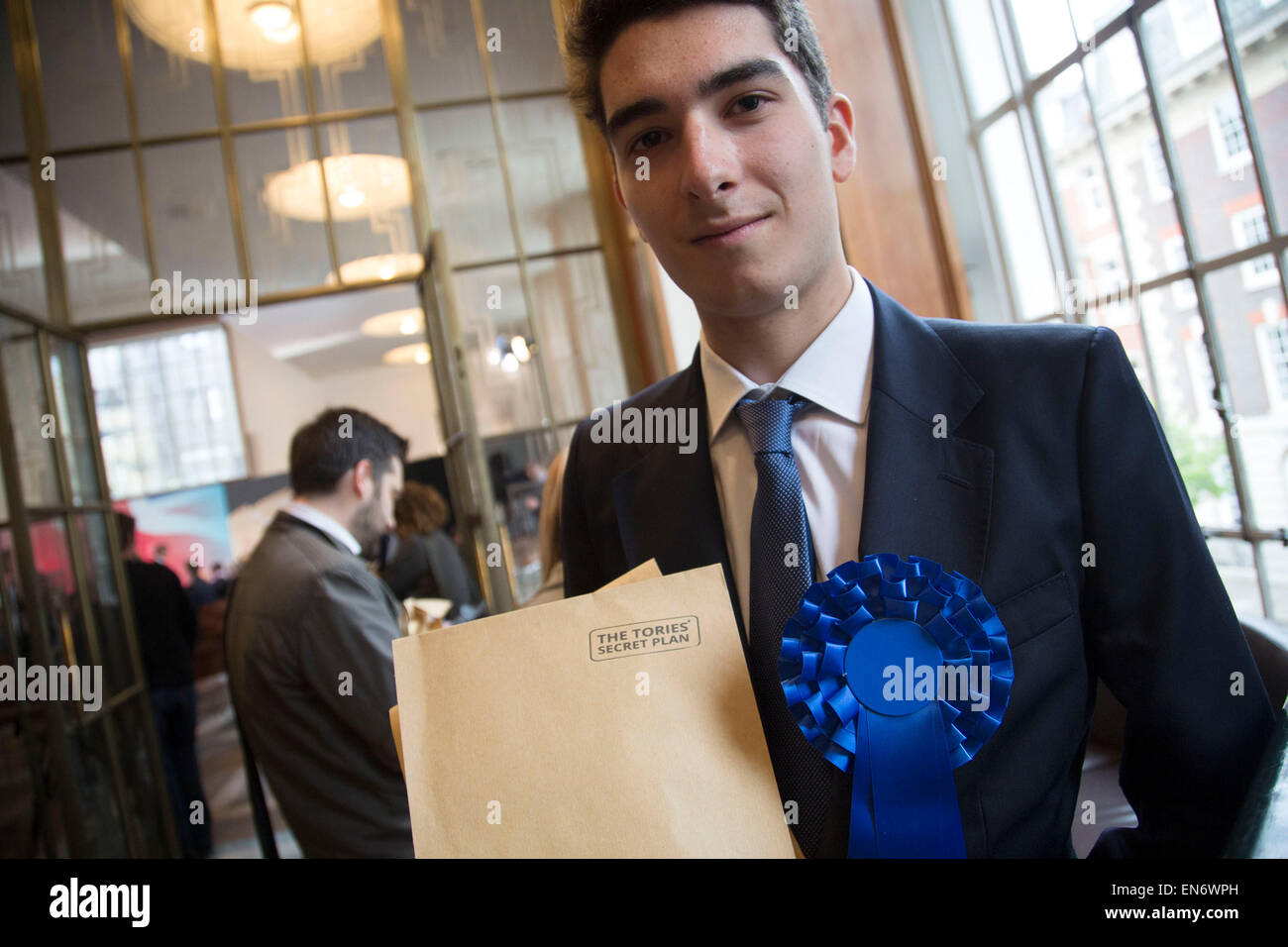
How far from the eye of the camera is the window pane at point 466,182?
141 inches

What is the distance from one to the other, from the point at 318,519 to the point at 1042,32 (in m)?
2.19

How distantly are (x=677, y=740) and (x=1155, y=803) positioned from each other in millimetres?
416

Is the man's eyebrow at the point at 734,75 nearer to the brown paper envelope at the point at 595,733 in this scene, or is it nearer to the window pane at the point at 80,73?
the brown paper envelope at the point at 595,733

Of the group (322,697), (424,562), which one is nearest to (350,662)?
(322,697)

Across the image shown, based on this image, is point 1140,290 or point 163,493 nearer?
point 1140,290

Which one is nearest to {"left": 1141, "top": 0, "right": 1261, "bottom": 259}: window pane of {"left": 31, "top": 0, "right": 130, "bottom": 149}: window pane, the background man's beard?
the background man's beard

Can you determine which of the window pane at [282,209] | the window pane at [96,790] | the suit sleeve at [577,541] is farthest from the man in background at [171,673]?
the suit sleeve at [577,541]

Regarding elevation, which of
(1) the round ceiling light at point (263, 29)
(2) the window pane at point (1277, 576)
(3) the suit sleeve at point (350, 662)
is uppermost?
(1) the round ceiling light at point (263, 29)

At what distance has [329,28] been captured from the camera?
3.51 meters

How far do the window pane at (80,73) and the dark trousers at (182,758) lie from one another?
2.46 m

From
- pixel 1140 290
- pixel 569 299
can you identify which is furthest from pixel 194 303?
pixel 1140 290

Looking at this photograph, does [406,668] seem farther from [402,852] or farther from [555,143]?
[555,143]

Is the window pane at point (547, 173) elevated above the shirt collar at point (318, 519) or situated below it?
above

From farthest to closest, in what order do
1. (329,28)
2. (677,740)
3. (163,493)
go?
(163,493) → (329,28) → (677,740)
